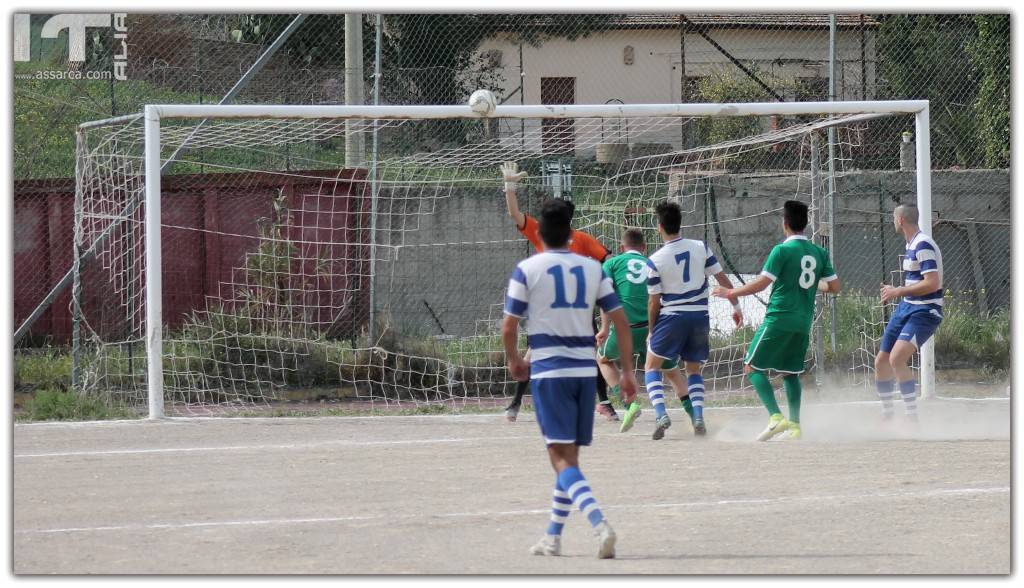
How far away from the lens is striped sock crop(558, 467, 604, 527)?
6059 millimetres

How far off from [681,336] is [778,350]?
740 mm

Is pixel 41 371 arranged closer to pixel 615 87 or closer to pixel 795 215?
pixel 795 215

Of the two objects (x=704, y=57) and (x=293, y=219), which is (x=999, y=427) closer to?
(x=293, y=219)

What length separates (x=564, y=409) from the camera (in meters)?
6.21

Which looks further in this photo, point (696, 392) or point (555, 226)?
point (696, 392)

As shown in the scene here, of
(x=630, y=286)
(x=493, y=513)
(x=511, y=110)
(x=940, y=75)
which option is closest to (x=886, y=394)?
(x=630, y=286)

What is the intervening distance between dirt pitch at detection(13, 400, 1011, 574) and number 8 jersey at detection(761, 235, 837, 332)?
0.97m

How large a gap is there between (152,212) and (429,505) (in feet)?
17.0

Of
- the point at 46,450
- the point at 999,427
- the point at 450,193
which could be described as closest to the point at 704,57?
the point at 450,193

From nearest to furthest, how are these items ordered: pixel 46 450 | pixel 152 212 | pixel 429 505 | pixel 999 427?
pixel 429 505
pixel 46 450
pixel 999 427
pixel 152 212

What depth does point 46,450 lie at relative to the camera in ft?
32.0

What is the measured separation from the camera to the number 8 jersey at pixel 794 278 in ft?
32.2

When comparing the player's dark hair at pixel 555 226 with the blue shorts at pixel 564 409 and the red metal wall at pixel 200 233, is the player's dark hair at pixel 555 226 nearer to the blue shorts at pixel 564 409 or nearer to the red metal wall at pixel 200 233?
the blue shorts at pixel 564 409

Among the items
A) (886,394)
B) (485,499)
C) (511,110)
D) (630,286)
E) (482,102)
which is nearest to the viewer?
(485,499)
